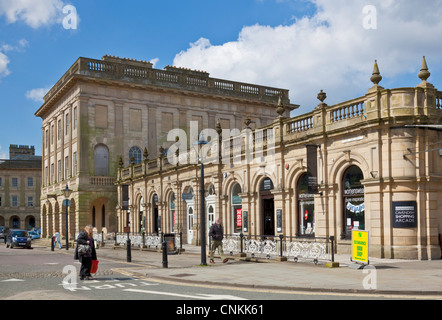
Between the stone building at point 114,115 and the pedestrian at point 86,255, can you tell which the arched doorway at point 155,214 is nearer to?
the stone building at point 114,115

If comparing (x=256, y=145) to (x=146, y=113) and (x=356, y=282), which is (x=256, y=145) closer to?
(x=356, y=282)

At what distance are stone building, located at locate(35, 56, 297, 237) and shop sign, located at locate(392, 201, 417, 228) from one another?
29.7 metres

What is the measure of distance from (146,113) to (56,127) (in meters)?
11.8

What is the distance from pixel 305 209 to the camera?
972 inches

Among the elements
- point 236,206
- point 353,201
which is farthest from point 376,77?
point 236,206

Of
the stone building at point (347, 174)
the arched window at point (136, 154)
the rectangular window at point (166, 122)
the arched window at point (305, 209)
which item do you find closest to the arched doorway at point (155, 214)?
the stone building at point (347, 174)

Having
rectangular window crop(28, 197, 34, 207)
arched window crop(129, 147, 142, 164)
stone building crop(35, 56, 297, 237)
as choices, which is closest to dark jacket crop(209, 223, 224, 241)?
stone building crop(35, 56, 297, 237)

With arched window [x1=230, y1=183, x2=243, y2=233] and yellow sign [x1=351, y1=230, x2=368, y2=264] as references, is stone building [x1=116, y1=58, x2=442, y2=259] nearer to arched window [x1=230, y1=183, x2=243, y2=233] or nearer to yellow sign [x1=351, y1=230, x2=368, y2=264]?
arched window [x1=230, y1=183, x2=243, y2=233]

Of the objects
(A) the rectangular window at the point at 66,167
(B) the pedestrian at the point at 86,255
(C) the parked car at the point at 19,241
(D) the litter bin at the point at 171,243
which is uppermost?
(A) the rectangular window at the point at 66,167

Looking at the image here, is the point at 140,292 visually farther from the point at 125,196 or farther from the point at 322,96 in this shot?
the point at 125,196

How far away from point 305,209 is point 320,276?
9774 millimetres

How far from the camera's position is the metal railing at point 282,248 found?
62.0 ft

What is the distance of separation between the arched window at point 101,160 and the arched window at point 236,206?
75.6 feet

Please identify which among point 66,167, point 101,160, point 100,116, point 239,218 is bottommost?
point 239,218
